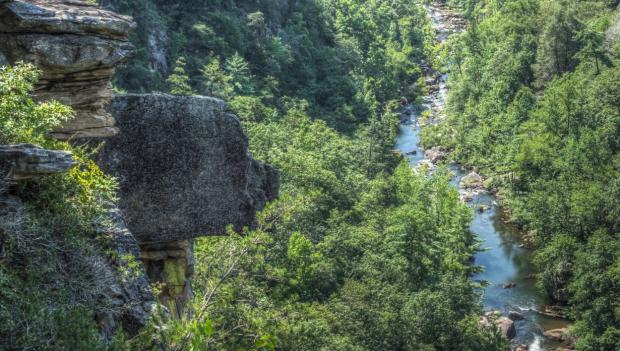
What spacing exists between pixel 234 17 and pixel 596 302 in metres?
53.1

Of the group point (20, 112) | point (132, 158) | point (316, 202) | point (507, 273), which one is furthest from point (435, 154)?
point (20, 112)

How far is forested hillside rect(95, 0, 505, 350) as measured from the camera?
26.0 metres

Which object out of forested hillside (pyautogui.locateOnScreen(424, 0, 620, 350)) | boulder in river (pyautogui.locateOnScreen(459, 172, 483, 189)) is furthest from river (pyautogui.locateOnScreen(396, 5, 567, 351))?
forested hillside (pyautogui.locateOnScreen(424, 0, 620, 350))

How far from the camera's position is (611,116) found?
63844mm

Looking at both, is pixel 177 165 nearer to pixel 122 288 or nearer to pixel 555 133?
pixel 122 288

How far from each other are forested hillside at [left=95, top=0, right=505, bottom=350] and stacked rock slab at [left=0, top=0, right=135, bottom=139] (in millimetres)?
5187

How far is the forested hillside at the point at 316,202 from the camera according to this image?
1025 inches

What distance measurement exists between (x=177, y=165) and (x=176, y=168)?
0.09 meters

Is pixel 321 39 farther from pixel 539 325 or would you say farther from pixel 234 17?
pixel 539 325

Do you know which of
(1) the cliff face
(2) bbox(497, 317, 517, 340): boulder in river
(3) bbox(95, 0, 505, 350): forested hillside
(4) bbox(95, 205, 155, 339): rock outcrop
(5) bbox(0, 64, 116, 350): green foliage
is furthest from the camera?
(2) bbox(497, 317, 517, 340): boulder in river

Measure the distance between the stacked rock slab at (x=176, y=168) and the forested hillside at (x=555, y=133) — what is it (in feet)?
101

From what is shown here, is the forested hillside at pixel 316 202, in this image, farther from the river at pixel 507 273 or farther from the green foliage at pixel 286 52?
the river at pixel 507 273

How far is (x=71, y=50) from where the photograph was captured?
54.5 feet

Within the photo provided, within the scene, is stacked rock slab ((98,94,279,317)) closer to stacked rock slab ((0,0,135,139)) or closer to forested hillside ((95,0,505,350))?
forested hillside ((95,0,505,350))
